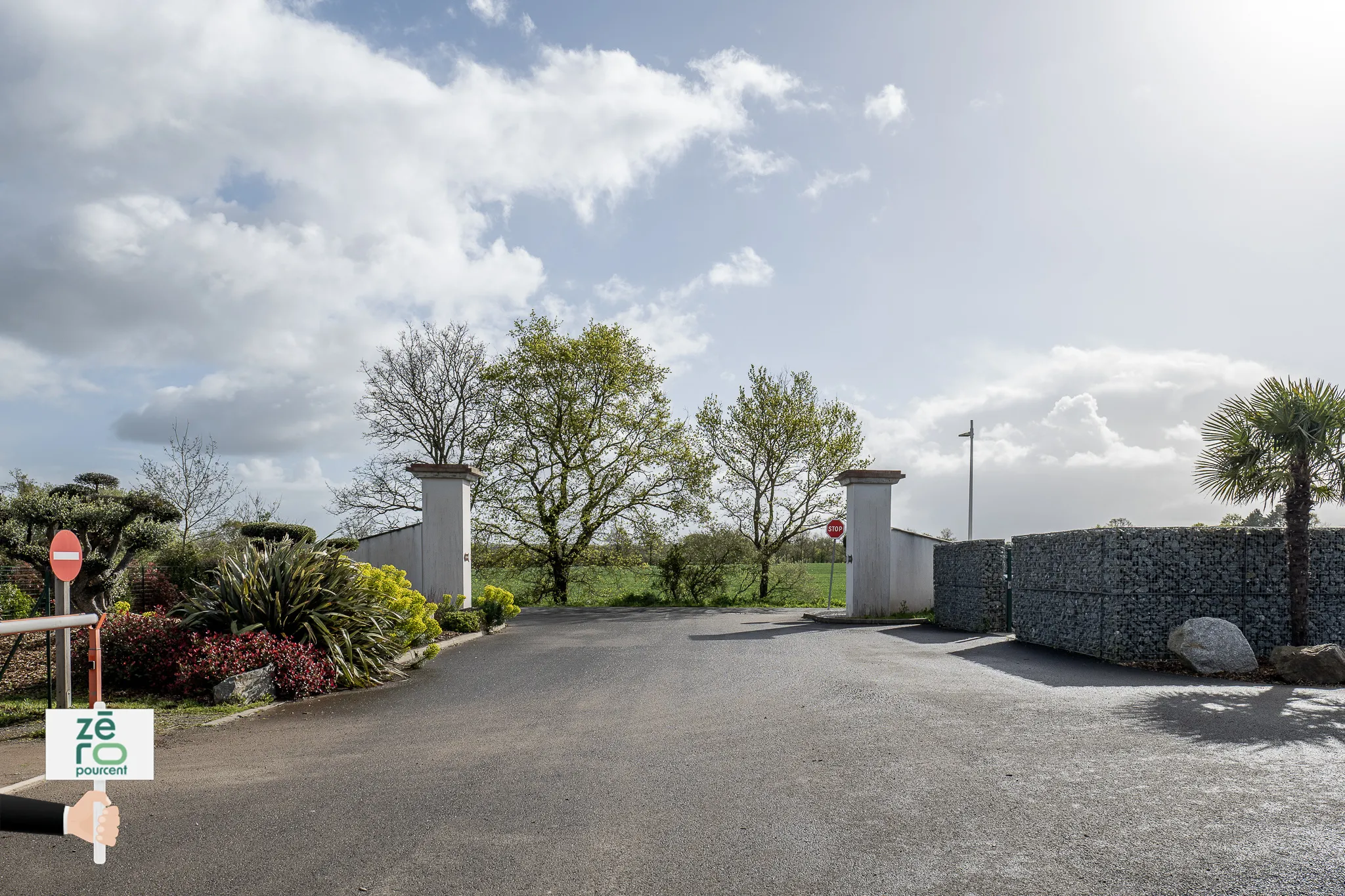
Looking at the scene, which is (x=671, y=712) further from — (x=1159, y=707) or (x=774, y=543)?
(x=774, y=543)

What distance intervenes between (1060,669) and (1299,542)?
4.07 m

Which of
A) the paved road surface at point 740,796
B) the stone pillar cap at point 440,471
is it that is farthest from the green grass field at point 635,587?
the paved road surface at point 740,796

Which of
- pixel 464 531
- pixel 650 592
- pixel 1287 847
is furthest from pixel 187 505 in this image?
pixel 1287 847

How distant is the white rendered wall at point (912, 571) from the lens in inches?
809

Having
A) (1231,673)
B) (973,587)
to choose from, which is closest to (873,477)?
(973,587)

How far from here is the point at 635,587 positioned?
2839 centimetres

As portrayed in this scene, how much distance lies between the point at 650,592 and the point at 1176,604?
17.0 metres

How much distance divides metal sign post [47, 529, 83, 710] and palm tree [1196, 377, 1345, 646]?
1441cm

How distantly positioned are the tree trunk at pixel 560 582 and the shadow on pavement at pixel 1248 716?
19338 millimetres

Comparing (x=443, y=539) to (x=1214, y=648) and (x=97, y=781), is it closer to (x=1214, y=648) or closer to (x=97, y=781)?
(x=1214, y=648)

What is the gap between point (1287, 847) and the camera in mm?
4508

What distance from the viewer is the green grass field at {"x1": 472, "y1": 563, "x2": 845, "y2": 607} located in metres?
26.2

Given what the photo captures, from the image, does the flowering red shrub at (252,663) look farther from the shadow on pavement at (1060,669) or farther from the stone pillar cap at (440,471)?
the stone pillar cap at (440,471)

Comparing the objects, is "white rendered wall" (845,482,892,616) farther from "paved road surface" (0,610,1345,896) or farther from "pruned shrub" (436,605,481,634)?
"paved road surface" (0,610,1345,896)
